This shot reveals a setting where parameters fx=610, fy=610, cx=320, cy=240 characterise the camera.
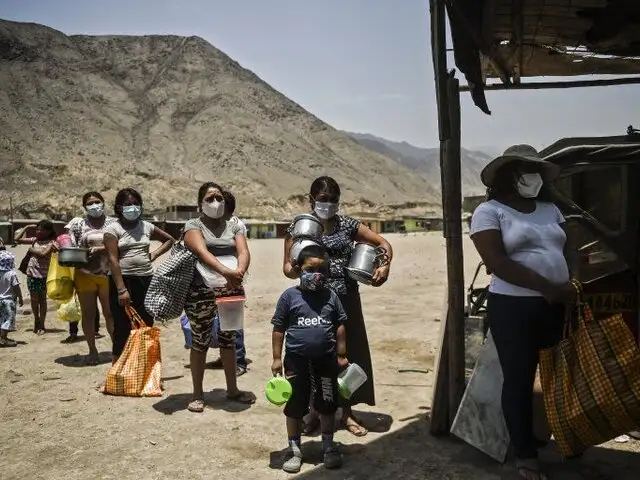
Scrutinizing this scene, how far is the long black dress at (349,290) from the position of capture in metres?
4.67

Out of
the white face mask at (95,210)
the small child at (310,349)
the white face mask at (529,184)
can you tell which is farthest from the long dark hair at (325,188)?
the white face mask at (95,210)

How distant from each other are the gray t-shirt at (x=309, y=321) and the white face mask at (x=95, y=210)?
3.39 m

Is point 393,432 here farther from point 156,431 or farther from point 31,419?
point 31,419

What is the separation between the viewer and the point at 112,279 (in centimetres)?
620

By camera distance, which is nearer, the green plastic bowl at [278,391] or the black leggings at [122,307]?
the green plastic bowl at [278,391]

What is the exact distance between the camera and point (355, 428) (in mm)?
4664

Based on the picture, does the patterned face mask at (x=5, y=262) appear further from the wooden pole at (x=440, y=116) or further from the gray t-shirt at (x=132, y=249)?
the wooden pole at (x=440, y=116)

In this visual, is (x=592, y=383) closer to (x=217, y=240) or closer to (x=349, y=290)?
(x=349, y=290)

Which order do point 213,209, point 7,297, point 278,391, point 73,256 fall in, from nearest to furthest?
point 278,391 < point 213,209 < point 73,256 < point 7,297

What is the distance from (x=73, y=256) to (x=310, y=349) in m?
3.53

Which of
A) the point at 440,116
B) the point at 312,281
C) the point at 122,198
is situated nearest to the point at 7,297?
the point at 122,198

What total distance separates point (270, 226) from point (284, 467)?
39.4 meters

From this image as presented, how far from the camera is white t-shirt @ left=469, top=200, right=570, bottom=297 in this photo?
3.49m

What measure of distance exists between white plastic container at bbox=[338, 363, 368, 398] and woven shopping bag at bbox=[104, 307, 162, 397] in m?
2.36
